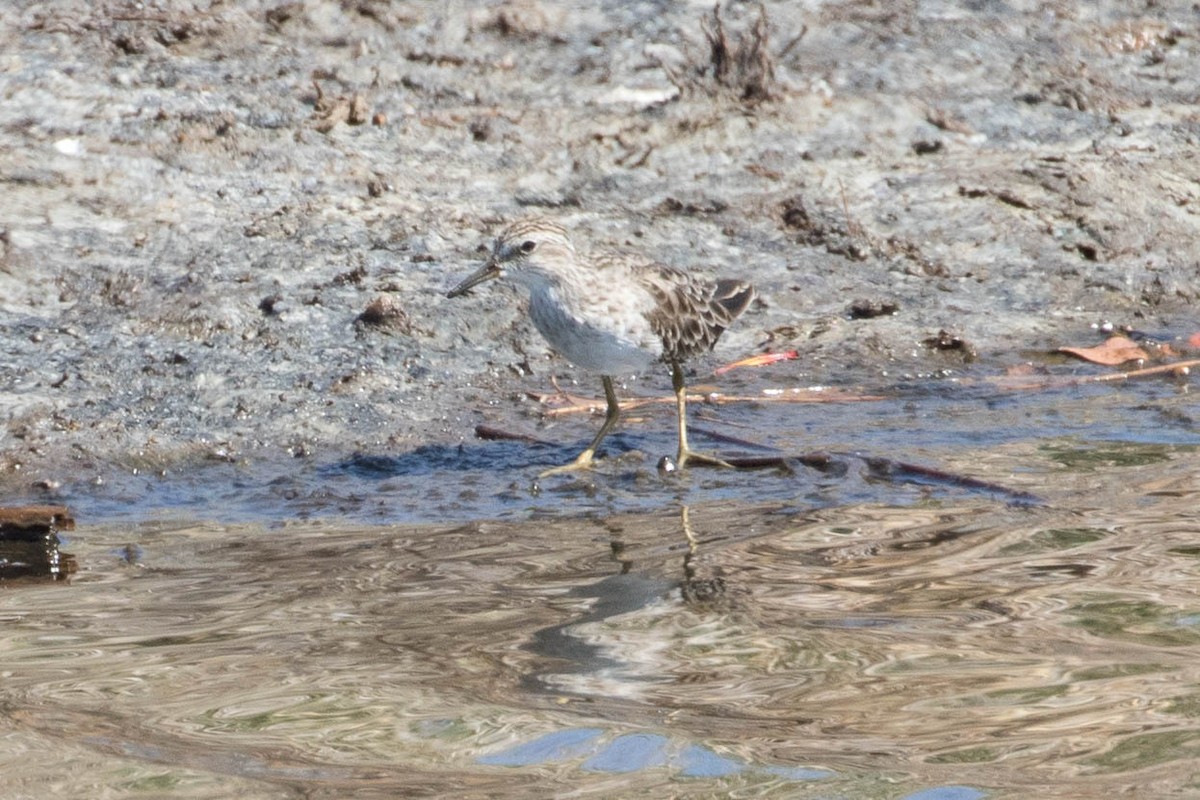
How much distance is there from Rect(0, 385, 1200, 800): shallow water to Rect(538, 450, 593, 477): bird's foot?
0.36ft

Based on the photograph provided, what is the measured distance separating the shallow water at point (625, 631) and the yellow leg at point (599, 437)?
12 cm

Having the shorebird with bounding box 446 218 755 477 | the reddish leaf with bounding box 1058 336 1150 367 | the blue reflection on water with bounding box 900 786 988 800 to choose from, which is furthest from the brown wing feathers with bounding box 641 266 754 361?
the blue reflection on water with bounding box 900 786 988 800

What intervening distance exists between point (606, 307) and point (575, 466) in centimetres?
66

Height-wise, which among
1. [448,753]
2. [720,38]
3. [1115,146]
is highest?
[720,38]

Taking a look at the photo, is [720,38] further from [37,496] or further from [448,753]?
[448,753]

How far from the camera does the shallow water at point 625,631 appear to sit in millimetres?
4172

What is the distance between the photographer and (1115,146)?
1008 cm

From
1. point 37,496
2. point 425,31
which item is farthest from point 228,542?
point 425,31

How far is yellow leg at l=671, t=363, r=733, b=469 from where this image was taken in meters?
6.98

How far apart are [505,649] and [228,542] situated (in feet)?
5.50

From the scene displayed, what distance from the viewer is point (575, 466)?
7047 mm

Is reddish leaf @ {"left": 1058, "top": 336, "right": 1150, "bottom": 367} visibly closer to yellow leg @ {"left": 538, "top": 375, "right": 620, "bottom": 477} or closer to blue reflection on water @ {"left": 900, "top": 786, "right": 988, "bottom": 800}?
yellow leg @ {"left": 538, "top": 375, "right": 620, "bottom": 477}

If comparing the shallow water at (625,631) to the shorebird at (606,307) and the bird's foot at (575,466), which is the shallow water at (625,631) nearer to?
the bird's foot at (575,466)

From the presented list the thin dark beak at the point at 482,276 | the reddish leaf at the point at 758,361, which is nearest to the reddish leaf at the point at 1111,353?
the reddish leaf at the point at 758,361
